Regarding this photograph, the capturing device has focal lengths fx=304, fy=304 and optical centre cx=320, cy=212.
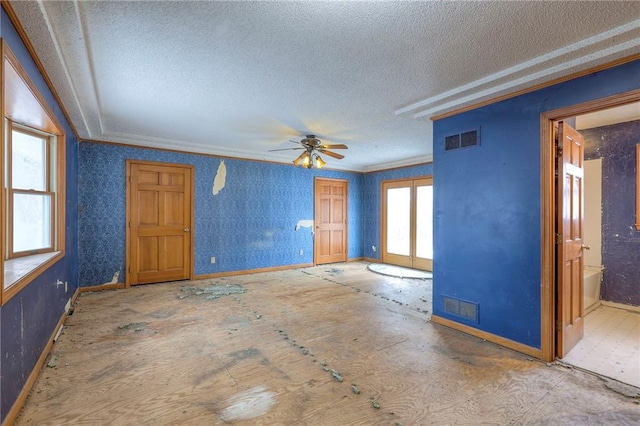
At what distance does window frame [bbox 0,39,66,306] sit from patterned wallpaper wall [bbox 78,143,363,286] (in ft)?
4.88

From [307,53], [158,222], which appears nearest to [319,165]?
[307,53]

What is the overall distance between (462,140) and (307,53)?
1.88m

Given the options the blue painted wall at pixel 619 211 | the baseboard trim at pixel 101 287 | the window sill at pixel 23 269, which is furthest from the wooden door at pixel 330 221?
the window sill at pixel 23 269

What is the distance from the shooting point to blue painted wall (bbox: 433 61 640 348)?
2.63 meters

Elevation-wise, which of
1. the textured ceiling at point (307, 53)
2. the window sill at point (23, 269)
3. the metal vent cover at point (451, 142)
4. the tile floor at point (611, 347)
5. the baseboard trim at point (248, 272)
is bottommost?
the tile floor at point (611, 347)

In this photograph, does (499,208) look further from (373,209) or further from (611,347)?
(373,209)

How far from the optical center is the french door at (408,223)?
21.5ft

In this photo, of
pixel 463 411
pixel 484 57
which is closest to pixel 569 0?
pixel 484 57

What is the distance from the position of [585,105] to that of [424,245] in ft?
14.9

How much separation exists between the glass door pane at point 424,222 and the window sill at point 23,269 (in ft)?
19.8

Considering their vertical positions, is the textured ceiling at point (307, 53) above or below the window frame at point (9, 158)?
above

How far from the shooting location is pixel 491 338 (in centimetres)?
Result: 292

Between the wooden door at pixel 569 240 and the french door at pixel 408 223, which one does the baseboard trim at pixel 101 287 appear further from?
the wooden door at pixel 569 240

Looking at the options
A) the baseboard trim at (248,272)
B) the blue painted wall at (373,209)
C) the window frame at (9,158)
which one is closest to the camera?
the window frame at (9,158)
